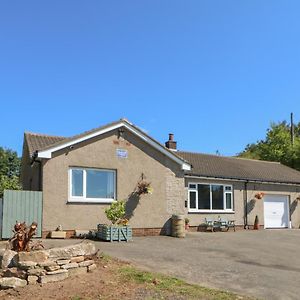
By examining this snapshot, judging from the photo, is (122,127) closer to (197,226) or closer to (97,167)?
(97,167)

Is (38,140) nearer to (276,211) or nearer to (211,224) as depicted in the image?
(211,224)

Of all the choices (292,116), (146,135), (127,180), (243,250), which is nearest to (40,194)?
(127,180)

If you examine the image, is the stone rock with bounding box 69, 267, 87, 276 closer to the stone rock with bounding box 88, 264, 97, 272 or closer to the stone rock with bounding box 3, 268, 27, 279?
the stone rock with bounding box 88, 264, 97, 272

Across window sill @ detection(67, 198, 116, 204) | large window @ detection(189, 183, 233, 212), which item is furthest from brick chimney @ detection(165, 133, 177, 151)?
window sill @ detection(67, 198, 116, 204)

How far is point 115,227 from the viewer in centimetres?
1706

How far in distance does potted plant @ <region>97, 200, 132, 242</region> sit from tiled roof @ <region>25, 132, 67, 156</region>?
4.36m

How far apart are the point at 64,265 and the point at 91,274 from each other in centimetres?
66

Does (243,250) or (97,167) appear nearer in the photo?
(243,250)

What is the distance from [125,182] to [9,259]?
10.4 m

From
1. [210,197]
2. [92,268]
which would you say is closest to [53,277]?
[92,268]

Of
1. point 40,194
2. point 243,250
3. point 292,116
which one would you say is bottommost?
point 243,250

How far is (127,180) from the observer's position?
20125 mm

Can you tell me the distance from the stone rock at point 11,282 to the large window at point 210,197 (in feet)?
51.3

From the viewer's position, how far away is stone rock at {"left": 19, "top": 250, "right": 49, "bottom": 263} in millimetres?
9422
